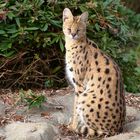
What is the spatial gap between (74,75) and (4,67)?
1.36 metres

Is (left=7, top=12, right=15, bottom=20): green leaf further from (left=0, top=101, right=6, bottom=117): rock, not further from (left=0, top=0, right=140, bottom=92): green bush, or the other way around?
(left=0, top=101, right=6, bottom=117): rock

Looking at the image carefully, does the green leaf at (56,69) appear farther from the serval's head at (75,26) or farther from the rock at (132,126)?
the rock at (132,126)

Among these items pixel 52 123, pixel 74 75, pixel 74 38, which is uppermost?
pixel 74 38

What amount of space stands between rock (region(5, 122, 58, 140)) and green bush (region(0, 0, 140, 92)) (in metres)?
1.35

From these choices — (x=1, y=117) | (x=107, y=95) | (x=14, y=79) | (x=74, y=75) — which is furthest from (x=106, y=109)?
(x=14, y=79)

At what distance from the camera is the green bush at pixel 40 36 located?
26.8ft

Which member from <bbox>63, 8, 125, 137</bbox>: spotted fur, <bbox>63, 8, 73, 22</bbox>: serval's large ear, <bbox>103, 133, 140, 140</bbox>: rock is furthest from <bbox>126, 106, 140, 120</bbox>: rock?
<bbox>63, 8, 73, 22</bbox>: serval's large ear

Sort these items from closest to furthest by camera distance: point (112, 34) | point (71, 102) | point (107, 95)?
point (107, 95), point (71, 102), point (112, 34)

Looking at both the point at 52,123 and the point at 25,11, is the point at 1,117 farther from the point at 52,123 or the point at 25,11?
the point at 25,11

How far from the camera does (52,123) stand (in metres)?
7.38

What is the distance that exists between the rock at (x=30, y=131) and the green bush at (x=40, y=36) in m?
1.35

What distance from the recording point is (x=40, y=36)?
825 centimetres

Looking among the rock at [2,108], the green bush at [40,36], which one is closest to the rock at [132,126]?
the green bush at [40,36]

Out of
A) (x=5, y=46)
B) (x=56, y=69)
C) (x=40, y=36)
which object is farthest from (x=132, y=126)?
(x=5, y=46)
